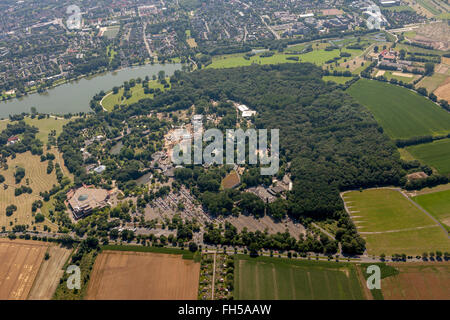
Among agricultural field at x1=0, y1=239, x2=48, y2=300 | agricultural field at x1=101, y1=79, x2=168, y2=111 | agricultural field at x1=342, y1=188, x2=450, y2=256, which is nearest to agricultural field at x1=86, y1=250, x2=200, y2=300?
agricultural field at x1=0, y1=239, x2=48, y2=300

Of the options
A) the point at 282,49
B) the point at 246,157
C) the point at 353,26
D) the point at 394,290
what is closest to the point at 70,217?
the point at 246,157

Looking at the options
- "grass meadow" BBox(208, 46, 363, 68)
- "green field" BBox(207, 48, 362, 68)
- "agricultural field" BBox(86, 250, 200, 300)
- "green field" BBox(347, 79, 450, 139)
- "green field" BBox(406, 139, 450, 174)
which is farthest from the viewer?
"green field" BBox(207, 48, 362, 68)

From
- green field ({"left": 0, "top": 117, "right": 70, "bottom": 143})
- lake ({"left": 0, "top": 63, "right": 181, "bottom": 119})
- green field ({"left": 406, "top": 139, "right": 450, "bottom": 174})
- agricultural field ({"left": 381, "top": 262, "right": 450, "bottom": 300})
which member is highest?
green field ({"left": 406, "top": 139, "right": 450, "bottom": 174})

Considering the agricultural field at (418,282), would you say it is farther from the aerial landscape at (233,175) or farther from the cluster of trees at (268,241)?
the cluster of trees at (268,241)

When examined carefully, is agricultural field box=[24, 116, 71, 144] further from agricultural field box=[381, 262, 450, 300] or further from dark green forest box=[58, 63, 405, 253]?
agricultural field box=[381, 262, 450, 300]

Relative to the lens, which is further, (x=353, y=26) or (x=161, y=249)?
(x=353, y=26)

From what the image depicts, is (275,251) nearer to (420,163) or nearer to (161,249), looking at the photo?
(161,249)
